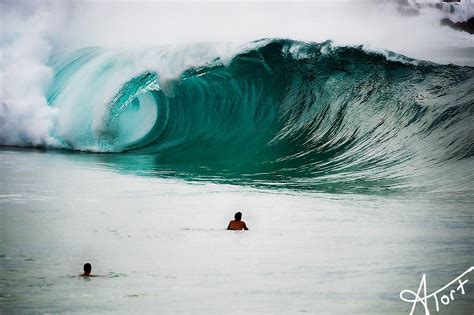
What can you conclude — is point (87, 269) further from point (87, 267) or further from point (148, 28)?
point (148, 28)

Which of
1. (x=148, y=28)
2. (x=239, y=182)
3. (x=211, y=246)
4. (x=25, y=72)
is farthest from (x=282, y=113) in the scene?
(x=211, y=246)

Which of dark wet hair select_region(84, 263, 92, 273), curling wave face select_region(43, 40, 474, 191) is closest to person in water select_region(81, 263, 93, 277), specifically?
dark wet hair select_region(84, 263, 92, 273)

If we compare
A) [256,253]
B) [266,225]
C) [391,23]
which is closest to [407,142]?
[391,23]

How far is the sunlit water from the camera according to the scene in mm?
3408

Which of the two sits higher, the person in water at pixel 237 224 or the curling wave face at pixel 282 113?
the curling wave face at pixel 282 113

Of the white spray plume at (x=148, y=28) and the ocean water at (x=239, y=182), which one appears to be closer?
the ocean water at (x=239, y=182)

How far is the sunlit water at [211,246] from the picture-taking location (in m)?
3.41

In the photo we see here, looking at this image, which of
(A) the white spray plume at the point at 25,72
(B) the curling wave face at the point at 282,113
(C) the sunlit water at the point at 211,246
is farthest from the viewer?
(B) the curling wave face at the point at 282,113

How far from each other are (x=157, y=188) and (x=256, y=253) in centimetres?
132

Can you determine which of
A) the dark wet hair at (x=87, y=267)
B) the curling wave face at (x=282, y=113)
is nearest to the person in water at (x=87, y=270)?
the dark wet hair at (x=87, y=267)

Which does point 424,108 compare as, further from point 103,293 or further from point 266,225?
point 103,293

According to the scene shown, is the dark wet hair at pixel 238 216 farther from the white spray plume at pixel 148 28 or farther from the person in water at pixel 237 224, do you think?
the white spray plume at pixel 148 28

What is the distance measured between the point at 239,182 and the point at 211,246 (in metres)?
1.32

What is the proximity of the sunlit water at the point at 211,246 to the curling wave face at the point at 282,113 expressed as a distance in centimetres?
56
